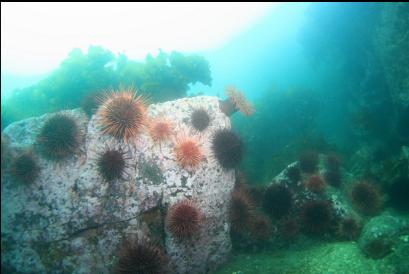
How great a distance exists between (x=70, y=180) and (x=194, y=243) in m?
3.93

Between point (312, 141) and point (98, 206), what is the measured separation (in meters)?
12.6

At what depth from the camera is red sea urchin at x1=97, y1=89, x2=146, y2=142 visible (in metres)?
7.52

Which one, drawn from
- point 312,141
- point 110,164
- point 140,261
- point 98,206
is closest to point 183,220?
point 140,261

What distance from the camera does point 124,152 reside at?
7.66 meters

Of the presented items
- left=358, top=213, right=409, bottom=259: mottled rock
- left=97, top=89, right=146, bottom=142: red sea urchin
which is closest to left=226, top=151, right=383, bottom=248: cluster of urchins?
left=358, top=213, right=409, bottom=259: mottled rock

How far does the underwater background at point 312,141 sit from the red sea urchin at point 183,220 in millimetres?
1701

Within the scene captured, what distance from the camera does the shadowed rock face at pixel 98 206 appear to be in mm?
6820

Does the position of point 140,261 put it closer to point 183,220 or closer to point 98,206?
point 183,220

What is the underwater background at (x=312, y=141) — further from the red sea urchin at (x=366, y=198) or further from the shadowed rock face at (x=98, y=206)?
the shadowed rock face at (x=98, y=206)

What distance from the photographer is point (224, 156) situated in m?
8.52

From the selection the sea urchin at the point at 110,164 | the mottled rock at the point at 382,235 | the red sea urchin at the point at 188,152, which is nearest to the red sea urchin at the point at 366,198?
the mottled rock at the point at 382,235

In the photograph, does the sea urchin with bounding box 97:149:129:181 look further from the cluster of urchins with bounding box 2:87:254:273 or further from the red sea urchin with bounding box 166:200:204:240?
the red sea urchin with bounding box 166:200:204:240

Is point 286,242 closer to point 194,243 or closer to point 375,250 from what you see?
point 375,250

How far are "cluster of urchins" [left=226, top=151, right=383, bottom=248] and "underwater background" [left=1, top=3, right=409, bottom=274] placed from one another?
34 millimetres
